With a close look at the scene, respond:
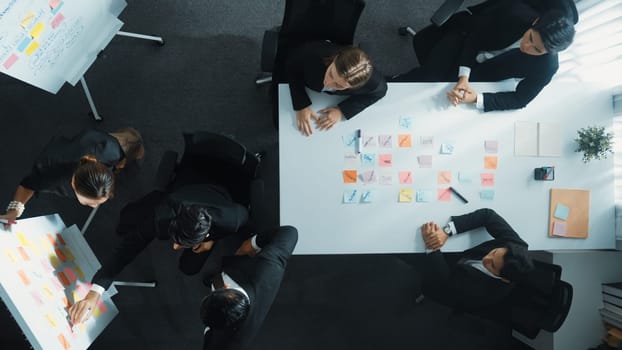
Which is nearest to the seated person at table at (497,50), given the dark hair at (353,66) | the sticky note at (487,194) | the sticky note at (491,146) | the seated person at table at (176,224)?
the sticky note at (491,146)

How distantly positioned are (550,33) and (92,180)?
6.78 ft

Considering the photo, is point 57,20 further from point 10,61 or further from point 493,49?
point 493,49

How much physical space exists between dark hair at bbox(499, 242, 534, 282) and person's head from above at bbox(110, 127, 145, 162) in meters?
2.09

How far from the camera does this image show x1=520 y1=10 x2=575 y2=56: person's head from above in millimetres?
1559

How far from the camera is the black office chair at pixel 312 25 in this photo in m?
1.75

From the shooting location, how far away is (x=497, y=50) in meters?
1.92

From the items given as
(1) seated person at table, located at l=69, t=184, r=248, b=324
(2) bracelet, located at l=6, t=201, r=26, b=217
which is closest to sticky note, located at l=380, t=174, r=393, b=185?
(1) seated person at table, located at l=69, t=184, r=248, b=324

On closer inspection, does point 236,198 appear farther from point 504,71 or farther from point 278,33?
point 504,71

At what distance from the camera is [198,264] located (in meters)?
2.07

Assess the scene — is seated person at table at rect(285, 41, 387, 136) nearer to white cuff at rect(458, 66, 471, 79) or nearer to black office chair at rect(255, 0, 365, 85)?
black office chair at rect(255, 0, 365, 85)

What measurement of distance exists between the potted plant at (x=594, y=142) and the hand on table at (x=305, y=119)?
4.45 ft

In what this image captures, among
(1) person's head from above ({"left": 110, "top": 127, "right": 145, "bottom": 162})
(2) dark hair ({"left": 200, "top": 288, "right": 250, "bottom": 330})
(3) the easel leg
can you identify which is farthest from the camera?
(3) the easel leg

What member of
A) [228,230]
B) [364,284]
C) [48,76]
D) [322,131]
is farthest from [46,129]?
[364,284]

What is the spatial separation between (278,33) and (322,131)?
54cm
